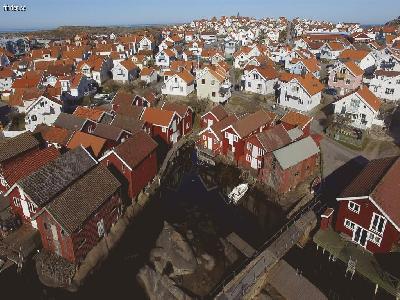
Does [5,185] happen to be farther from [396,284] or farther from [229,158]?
[396,284]

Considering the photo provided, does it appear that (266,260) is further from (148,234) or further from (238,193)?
(148,234)

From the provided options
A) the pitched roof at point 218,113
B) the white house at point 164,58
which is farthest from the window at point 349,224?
the white house at point 164,58

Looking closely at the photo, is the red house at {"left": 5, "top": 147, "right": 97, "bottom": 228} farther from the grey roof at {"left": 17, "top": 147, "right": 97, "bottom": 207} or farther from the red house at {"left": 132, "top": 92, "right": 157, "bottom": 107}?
the red house at {"left": 132, "top": 92, "right": 157, "bottom": 107}

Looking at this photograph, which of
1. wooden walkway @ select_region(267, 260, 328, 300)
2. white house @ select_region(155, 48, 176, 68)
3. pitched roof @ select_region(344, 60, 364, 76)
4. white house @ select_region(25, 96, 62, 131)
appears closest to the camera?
wooden walkway @ select_region(267, 260, 328, 300)

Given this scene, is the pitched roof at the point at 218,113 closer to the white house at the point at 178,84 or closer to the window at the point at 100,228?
the white house at the point at 178,84

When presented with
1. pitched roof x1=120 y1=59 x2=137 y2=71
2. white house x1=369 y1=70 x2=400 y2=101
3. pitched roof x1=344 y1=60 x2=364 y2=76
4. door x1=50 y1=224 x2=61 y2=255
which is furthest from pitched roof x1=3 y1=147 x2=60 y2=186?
white house x1=369 y1=70 x2=400 y2=101

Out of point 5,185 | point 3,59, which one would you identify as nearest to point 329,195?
point 5,185
